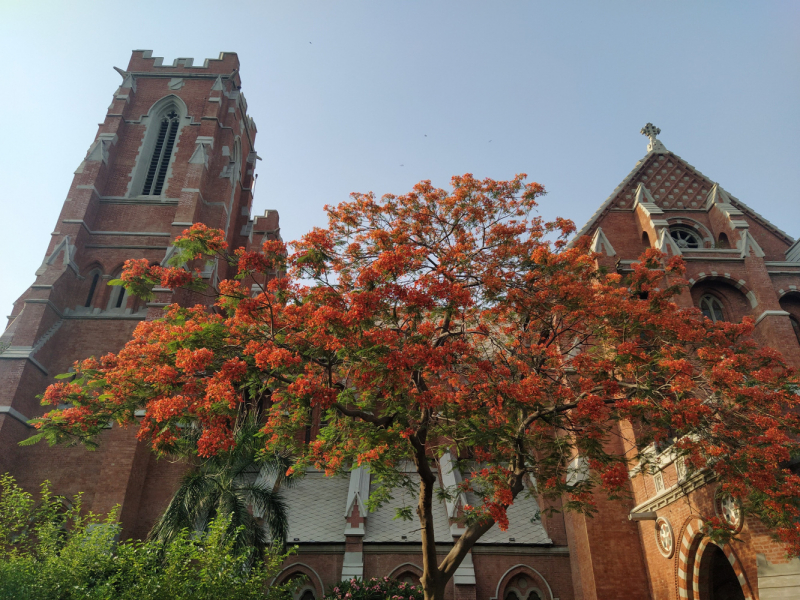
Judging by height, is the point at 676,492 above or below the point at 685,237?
below

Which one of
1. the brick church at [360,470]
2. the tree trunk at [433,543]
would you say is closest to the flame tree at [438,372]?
the tree trunk at [433,543]

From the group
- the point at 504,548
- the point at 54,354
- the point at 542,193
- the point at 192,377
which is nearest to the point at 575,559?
the point at 504,548

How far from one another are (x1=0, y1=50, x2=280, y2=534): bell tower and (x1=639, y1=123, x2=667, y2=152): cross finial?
60.6ft

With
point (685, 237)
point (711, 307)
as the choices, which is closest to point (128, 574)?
point (711, 307)

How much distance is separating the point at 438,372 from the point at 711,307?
13.6 metres

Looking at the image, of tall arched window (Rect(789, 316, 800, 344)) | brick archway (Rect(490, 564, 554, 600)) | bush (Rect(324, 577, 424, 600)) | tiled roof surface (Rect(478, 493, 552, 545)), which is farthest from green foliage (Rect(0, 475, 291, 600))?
tall arched window (Rect(789, 316, 800, 344))

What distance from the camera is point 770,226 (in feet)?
76.5

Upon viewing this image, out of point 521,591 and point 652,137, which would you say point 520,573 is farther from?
point 652,137

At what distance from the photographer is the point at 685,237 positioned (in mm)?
23672

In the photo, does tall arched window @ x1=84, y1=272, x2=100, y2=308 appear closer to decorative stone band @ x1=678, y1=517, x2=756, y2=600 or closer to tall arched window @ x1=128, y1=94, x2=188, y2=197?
→ tall arched window @ x1=128, y1=94, x2=188, y2=197

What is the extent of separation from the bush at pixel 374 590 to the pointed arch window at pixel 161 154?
18.0m

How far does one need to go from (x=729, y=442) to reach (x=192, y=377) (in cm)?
1034

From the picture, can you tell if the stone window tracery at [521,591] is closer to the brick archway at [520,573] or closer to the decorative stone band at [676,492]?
the brick archway at [520,573]

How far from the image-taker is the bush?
17.0 meters
